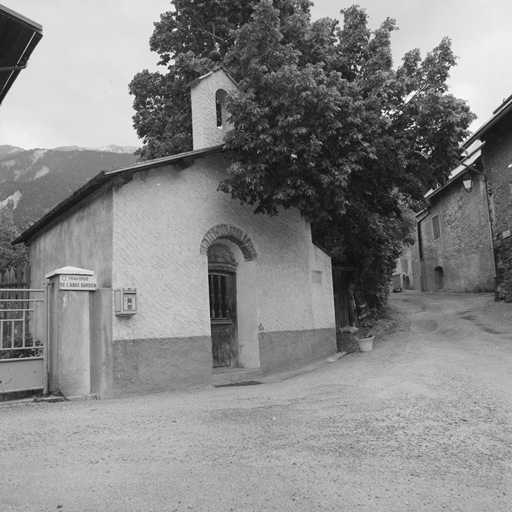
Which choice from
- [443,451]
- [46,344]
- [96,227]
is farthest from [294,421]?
[96,227]

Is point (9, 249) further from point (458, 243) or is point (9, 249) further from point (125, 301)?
point (458, 243)

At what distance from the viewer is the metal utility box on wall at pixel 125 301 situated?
7707 mm

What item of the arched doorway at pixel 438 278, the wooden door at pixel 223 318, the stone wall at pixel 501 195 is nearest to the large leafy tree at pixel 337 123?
the wooden door at pixel 223 318

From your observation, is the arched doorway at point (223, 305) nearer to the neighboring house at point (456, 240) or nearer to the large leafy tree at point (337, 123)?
the large leafy tree at point (337, 123)

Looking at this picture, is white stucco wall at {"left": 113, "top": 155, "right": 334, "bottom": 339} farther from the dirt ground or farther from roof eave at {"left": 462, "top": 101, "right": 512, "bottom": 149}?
roof eave at {"left": 462, "top": 101, "right": 512, "bottom": 149}

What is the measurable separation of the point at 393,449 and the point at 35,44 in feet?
25.5

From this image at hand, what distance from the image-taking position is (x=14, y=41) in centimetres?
764

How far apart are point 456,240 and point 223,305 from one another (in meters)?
17.3

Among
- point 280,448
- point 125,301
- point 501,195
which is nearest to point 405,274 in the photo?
point 501,195

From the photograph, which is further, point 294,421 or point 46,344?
point 46,344

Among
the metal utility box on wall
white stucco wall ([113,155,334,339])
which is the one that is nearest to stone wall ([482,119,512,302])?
white stucco wall ([113,155,334,339])

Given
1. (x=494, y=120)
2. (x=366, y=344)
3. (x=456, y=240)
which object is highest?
(x=494, y=120)

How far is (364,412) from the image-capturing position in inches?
225

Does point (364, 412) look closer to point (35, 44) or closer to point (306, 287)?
point (306, 287)
